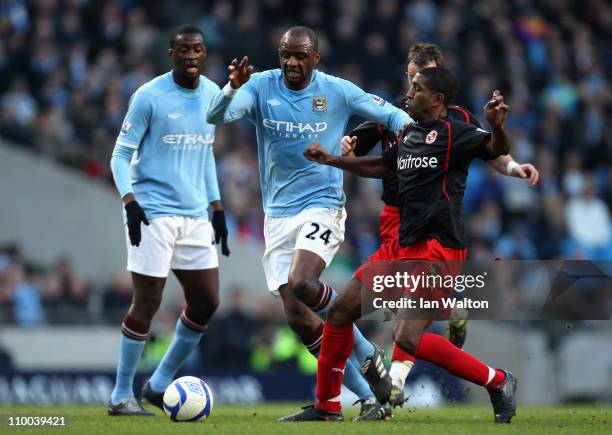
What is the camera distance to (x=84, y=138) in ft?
56.6

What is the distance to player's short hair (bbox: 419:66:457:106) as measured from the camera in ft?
27.6

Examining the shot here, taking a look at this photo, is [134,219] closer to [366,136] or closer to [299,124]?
[299,124]

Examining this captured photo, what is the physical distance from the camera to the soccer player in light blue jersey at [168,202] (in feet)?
31.6

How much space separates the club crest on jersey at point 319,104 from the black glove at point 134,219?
55.9 inches

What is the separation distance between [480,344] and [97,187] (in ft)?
17.4

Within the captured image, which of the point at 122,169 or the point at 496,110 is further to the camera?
the point at 122,169

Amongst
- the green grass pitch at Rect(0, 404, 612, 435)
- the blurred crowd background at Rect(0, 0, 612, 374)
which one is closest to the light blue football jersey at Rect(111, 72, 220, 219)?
the green grass pitch at Rect(0, 404, 612, 435)

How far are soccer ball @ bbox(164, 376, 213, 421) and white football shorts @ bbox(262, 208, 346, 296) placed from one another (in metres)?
0.91

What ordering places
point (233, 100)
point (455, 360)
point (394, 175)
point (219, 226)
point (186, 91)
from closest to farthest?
point (455, 360) < point (394, 175) < point (233, 100) < point (186, 91) < point (219, 226)

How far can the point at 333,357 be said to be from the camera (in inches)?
336

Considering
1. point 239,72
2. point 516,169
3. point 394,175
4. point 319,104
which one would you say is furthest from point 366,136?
point 516,169

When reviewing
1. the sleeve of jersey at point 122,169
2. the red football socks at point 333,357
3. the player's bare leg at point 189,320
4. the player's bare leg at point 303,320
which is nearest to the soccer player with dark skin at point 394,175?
the red football socks at point 333,357

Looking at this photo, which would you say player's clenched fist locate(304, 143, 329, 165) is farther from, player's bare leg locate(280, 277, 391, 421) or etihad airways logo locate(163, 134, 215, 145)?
etihad airways logo locate(163, 134, 215, 145)

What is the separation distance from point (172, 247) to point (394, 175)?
184cm
